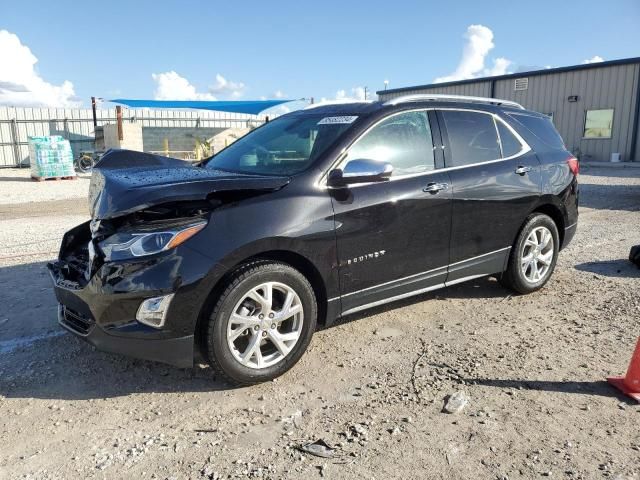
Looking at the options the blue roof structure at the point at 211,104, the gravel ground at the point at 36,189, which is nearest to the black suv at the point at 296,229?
the gravel ground at the point at 36,189

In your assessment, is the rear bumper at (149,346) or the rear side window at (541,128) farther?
the rear side window at (541,128)

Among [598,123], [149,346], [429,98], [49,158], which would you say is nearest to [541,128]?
[429,98]

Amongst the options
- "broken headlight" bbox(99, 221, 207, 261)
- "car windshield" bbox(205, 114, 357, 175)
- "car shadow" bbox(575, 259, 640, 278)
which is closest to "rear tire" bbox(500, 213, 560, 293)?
"car shadow" bbox(575, 259, 640, 278)

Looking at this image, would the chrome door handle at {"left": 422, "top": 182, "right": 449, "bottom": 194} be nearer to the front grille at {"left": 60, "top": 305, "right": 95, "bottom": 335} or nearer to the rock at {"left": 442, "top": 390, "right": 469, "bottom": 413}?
the rock at {"left": 442, "top": 390, "right": 469, "bottom": 413}

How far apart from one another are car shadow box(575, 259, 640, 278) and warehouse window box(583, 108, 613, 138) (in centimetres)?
2053

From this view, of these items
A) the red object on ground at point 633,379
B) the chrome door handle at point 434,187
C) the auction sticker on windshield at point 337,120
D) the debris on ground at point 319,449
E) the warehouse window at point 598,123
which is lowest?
the debris on ground at point 319,449

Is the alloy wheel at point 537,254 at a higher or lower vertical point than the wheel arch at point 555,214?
lower

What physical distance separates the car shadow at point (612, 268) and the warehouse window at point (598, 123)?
20530mm

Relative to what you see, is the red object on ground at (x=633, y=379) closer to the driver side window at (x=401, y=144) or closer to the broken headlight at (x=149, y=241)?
the driver side window at (x=401, y=144)

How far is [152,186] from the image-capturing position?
10.3ft

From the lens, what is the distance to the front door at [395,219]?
3.59 m

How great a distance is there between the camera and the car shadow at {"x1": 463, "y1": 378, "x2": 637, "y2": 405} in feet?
10.5

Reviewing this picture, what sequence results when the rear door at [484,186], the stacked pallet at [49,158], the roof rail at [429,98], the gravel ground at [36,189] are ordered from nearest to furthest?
the roof rail at [429,98], the rear door at [484,186], the gravel ground at [36,189], the stacked pallet at [49,158]

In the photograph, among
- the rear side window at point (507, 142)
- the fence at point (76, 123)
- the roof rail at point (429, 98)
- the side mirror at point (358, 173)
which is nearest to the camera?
the side mirror at point (358, 173)
